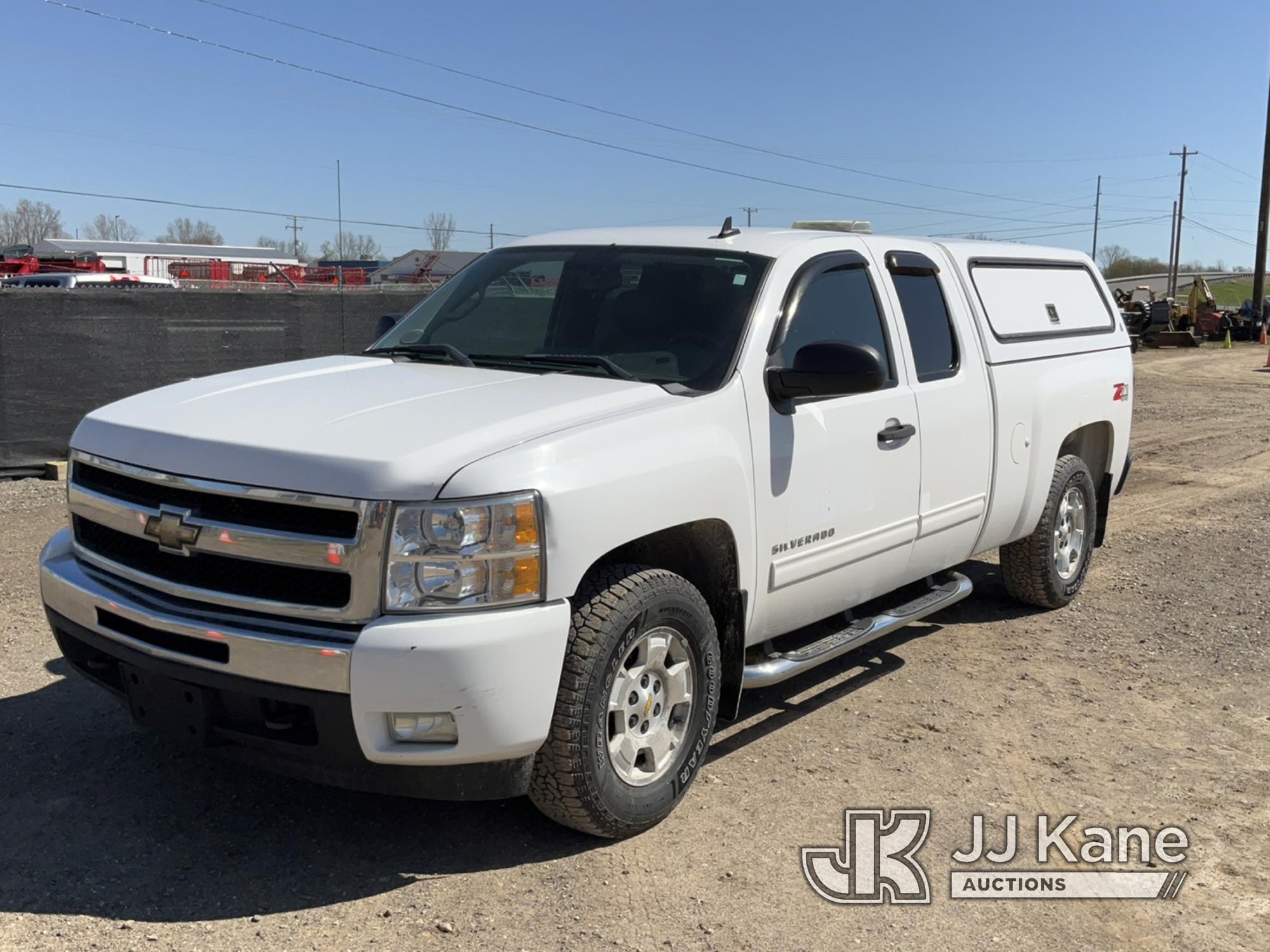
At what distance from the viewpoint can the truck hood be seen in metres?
3.29

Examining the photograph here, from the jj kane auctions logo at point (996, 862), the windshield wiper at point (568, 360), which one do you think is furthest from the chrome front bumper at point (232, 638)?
the jj kane auctions logo at point (996, 862)

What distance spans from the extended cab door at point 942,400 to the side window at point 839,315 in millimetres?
155

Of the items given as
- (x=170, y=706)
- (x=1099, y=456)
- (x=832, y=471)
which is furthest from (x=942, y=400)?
(x=170, y=706)

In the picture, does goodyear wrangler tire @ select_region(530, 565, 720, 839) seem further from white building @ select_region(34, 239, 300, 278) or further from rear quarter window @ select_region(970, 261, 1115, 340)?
white building @ select_region(34, 239, 300, 278)

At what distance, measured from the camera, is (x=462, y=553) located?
10.7 ft

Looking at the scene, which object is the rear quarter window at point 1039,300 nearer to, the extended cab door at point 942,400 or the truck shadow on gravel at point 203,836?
the extended cab door at point 942,400

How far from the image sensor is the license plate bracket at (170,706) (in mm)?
3447

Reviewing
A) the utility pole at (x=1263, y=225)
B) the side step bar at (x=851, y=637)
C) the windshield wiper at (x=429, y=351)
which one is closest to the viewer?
the side step bar at (x=851, y=637)

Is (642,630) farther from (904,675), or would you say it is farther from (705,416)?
(904,675)

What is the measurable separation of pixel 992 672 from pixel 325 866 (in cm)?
334

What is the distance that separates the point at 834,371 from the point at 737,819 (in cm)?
156

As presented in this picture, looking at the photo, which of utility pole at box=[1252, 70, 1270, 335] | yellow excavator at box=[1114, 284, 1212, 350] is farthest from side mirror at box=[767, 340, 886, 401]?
utility pole at box=[1252, 70, 1270, 335]

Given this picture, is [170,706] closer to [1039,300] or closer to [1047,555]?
[1047,555]

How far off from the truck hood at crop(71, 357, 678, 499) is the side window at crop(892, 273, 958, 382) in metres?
1.66
